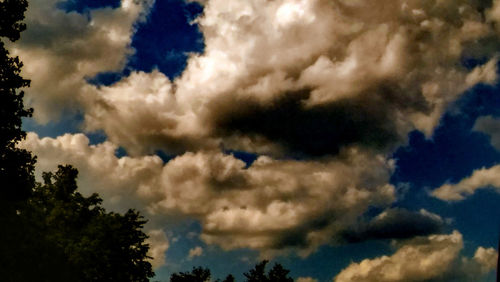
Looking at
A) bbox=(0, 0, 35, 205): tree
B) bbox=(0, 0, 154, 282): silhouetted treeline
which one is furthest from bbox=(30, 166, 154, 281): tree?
bbox=(0, 0, 35, 205): tree

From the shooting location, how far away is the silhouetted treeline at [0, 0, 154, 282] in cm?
2194

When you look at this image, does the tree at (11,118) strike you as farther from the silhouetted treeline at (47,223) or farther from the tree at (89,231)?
the tree at (89,231)

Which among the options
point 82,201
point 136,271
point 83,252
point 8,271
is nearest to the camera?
point 8,271

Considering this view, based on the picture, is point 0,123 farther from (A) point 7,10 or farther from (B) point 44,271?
(B) point 44,271

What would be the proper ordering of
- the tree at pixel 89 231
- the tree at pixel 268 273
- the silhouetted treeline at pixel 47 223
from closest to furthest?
the silhouetted treeline at pixel 47 223 < the tree at pixel 89 231 < the tree at pixel 268 273

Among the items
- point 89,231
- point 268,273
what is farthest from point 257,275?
point 89,231

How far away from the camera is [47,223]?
4406cm

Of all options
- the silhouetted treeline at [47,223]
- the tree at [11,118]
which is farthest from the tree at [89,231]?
the tree at [11,118]

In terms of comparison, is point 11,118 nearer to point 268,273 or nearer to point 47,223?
point 47,223

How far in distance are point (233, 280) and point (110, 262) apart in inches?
1370

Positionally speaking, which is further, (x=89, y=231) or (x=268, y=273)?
(x=268, y=273)

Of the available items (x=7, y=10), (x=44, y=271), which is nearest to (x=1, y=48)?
(x=7, y=10)

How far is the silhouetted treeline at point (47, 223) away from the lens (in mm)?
21938

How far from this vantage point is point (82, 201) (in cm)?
4800
